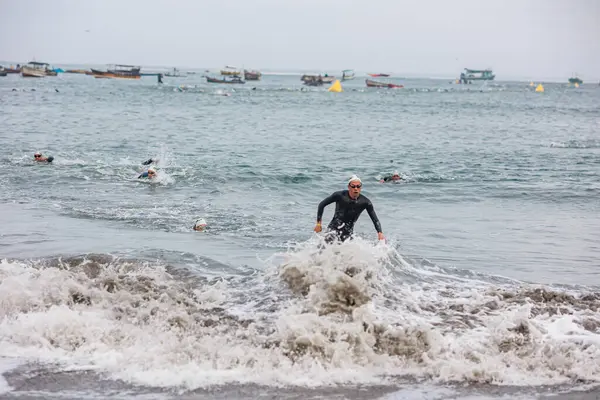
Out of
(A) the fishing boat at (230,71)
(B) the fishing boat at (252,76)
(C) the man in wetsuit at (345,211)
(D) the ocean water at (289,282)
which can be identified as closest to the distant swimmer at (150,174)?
(D) the ocean water at (289,282)

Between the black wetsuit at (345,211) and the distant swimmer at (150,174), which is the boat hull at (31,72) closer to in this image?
the distant swimmer at (150,174)

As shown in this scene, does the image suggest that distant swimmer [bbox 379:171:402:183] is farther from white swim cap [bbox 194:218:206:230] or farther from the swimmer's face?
the swimmer's face

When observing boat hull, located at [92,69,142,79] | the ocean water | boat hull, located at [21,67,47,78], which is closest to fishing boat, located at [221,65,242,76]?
boat hull, located at [92,69,142,79]

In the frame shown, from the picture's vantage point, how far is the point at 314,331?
9688mm

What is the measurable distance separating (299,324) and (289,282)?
100 inches

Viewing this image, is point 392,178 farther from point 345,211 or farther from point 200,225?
point 345,211

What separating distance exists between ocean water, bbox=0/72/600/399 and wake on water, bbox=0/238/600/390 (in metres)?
0.03

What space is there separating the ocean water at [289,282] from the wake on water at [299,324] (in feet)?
0.11

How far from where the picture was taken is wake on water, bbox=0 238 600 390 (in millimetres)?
8672

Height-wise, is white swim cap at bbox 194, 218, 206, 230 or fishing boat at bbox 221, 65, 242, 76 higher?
fishing boat at bbox 221, 65, 242, 76

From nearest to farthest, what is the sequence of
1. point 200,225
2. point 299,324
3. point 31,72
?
point 299,324, point 200,225, point 31,72

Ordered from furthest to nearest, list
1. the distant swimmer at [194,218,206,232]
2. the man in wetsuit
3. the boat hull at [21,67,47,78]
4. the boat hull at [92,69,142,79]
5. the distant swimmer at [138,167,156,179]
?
the boat hull at [92,69,142,79] → the boat hull at [21,67,47,78] → the distant swimmer at [138,167,156,179] → the distant swimmer at [194,218,206,232] → the man in wetsuit

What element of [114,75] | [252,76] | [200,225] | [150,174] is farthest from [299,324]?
[252,76]

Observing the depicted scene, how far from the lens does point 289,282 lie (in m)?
12.3
